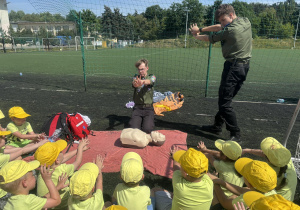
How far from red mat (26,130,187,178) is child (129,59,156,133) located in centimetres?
48

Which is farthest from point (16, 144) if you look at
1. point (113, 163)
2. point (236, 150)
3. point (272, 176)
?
point (272, 176)

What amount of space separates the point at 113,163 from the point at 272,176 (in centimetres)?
252

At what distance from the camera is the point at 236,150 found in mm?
2633

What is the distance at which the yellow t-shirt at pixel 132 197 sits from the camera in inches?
83.7

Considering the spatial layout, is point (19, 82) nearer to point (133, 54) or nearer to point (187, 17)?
point (187, 17)

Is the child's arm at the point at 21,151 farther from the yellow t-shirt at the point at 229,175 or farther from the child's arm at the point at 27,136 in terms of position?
the yellow t-shirt at the point at 229,175

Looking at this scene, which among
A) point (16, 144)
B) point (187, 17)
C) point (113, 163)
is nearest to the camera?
point (113, 163)

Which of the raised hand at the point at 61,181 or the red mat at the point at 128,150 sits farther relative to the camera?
the red mat at the point at 128,150

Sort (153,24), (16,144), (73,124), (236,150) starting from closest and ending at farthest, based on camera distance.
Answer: (236,150) → (16,144) → (73,124) → (153,24)

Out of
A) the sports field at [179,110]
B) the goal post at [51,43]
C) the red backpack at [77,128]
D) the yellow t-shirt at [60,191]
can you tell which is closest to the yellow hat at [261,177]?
the sports field at [179,110]

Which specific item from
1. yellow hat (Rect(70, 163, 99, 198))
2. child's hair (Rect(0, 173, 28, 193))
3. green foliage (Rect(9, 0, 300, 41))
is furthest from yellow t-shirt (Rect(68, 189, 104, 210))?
green foliage (Rect(9, 0, 300, 41))

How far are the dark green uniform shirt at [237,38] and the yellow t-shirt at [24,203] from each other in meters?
3.81

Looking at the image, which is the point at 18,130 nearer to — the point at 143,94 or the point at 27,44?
the point at 143,94

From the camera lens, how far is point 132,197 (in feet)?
7.00
